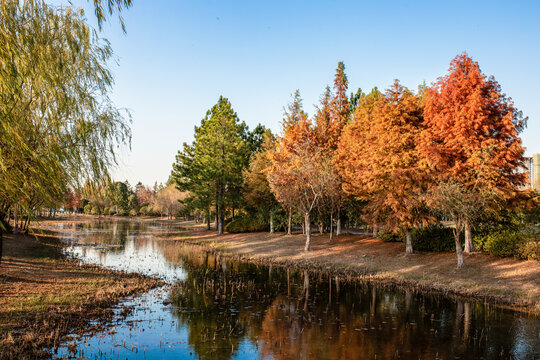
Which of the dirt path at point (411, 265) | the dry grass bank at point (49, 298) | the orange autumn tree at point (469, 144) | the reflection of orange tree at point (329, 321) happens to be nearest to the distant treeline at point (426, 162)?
the orange autumn tree at point (469, 144)

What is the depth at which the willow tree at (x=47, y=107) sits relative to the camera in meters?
8.05

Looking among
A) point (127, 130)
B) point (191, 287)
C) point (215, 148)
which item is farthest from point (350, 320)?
point (215, 148)

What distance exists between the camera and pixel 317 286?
2016cm

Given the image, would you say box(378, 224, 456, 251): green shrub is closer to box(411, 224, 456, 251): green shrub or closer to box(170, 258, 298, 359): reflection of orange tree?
box(411, 224, 456, 251): green shrub

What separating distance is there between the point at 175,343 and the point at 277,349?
3.31m

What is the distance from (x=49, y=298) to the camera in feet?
44.9

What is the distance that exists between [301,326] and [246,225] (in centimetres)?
3366

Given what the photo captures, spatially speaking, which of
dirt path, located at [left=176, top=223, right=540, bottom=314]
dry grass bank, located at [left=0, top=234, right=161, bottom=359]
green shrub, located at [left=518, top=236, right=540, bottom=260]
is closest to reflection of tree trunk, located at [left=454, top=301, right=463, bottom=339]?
dirt path, located at [left=176, top=223, right=540, bottom=314]

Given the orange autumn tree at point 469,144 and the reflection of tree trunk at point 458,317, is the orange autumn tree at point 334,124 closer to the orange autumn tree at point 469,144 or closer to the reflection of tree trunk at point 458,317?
the orange autumn tree at point 469,144

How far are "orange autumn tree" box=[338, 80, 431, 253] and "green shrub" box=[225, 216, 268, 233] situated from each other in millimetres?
21056

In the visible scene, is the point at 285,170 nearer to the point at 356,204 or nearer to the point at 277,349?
the point at 356,204

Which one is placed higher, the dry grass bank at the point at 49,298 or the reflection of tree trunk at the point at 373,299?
the dry grass bank at the point at 49,298

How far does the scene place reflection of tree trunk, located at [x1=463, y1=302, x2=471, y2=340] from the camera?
41.1 ft

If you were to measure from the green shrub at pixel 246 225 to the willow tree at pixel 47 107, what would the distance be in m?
33.2
